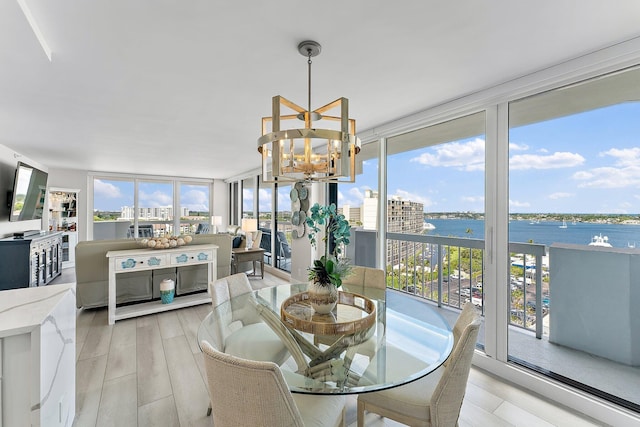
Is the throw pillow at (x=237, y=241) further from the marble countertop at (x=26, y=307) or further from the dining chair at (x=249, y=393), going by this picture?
the dining chair at (x=249, y=393)

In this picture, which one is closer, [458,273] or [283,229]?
[458,273]

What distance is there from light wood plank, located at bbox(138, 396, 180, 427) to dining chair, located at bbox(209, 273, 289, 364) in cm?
67

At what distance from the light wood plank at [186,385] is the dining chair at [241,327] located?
0.60m

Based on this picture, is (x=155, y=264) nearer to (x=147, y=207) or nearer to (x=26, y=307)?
(x=26, y=307)

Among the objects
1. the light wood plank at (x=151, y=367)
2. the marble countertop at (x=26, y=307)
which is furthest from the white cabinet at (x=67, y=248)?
the marble countertop at (x=26, y=307)

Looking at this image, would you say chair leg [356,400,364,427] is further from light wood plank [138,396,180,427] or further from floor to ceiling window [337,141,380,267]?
floor to ceiling window [337,141,380,267]

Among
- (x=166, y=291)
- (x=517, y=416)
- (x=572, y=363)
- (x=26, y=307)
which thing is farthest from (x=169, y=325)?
(x=572, y=363)

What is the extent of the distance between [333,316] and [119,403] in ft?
5.43

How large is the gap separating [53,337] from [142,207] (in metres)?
7.62

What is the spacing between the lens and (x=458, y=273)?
3.24m

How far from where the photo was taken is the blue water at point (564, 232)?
181 centimetres

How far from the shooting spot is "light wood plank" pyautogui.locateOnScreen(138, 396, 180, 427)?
5.63 ft

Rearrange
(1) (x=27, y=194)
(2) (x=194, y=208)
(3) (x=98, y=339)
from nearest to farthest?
(3) (x=98, y=339)
(1) (x=27, y=194)
(2) (x=194, y=208)

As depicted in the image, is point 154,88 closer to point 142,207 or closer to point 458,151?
point 458,151
